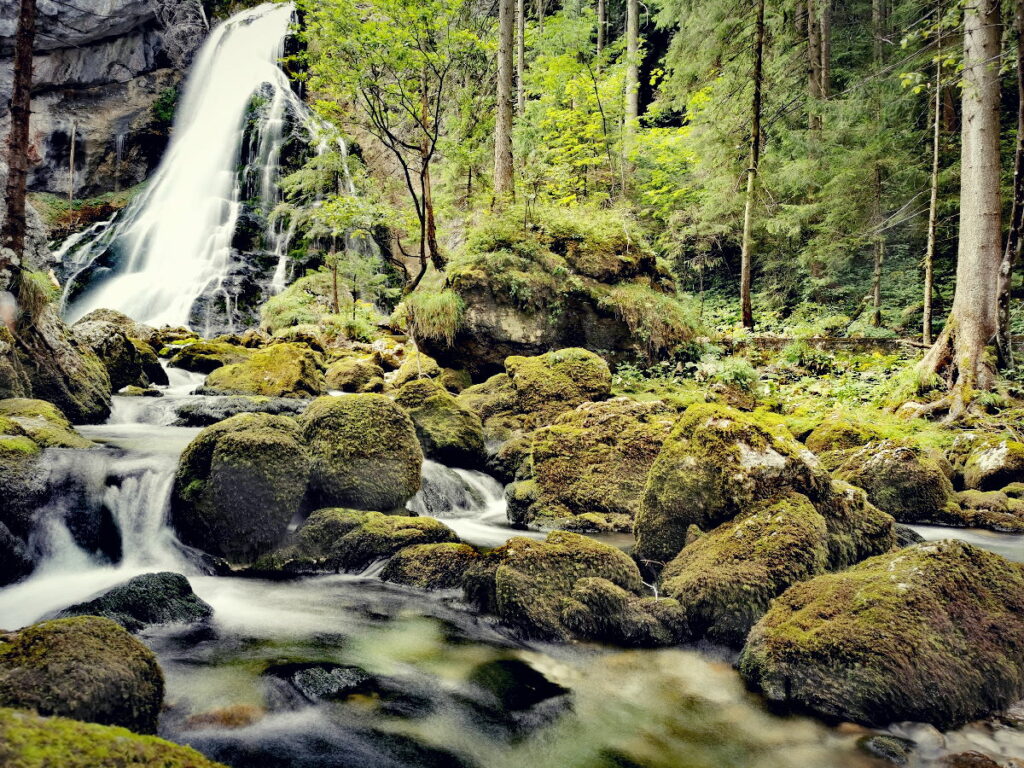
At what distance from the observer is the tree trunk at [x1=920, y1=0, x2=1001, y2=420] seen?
Result: 32.9 ft

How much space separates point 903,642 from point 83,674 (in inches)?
183

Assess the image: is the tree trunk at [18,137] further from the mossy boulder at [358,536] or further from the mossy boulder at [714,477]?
the mossy boulder at [714,477]

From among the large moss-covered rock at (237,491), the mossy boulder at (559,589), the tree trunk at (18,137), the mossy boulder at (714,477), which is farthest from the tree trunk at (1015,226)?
the tree trunk at (18,137)

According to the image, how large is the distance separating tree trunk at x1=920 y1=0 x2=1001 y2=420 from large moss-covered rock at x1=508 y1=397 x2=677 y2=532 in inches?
229

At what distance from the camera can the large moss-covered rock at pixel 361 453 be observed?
21.9 feet

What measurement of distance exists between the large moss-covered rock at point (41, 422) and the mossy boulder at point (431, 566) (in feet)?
13.6

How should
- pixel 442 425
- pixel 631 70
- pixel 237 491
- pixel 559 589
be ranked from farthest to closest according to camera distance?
pixel 631 70 < pixel 442 425 < pixel 237 491 < pixel 559 589

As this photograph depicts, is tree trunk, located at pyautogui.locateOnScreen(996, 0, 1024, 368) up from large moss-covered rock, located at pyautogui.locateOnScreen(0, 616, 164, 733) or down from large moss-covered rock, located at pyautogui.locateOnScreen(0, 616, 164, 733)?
up

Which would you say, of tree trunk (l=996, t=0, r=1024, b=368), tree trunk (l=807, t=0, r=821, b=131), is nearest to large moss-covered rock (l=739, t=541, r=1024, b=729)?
tree trunk (l=996, t=0, r=1024, b=368)

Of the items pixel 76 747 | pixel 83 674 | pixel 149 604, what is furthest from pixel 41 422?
pixel 76 747

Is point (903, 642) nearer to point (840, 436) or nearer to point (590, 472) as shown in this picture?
point (590, 472)

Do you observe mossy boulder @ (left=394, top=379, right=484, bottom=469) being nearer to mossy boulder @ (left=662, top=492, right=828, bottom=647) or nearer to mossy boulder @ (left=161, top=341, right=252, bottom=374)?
mossy boulder @ (left=662, top=492, right=828, bottom=647)

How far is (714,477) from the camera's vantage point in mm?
5809

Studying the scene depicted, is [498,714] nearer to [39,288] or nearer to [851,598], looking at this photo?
[851,598]
